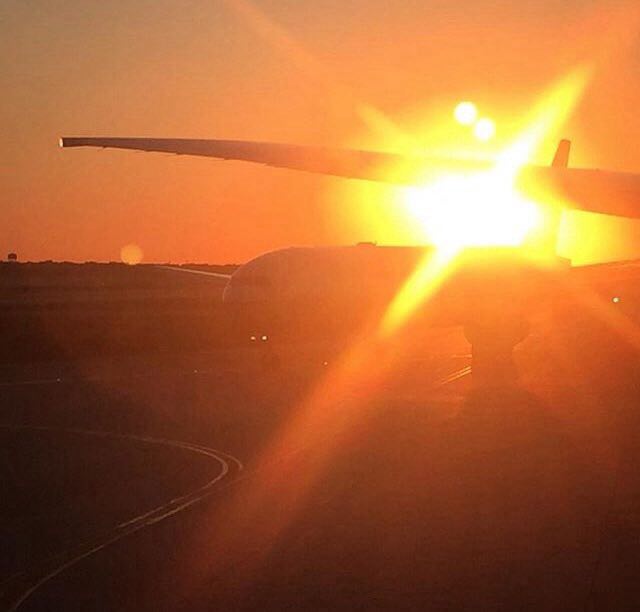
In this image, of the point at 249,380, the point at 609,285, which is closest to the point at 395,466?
the point at 249,380

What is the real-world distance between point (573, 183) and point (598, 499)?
12659mm

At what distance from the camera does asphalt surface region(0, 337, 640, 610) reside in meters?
11.2

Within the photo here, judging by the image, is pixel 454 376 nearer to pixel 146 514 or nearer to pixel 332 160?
pixel 332 160

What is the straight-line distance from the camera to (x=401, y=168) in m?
29.6

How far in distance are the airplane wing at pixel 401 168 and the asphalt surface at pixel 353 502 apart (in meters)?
4.67

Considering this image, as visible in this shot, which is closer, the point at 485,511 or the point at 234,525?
the point at 234,525

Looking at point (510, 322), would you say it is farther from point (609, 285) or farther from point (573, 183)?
point (573, 183)

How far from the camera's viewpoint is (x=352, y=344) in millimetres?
42000

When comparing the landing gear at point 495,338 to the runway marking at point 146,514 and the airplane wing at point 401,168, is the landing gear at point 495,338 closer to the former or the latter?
the airplane wing at point 401,168

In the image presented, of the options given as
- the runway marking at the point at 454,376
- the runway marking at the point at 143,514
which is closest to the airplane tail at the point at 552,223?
the runway marking at the point at 454,376

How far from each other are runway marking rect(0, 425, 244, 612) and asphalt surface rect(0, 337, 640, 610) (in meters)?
0.05

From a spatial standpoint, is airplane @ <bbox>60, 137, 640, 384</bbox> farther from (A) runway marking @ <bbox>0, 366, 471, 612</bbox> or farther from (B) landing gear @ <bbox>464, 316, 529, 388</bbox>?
(A) runway marking @ <bbox>0, 366, 471, 612</bbox>

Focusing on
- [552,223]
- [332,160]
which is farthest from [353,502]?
[552,223]

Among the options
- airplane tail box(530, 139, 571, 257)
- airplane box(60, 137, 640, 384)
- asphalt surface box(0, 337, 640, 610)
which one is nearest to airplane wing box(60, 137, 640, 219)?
asphalt surface box(0, 337, 640, 610)
